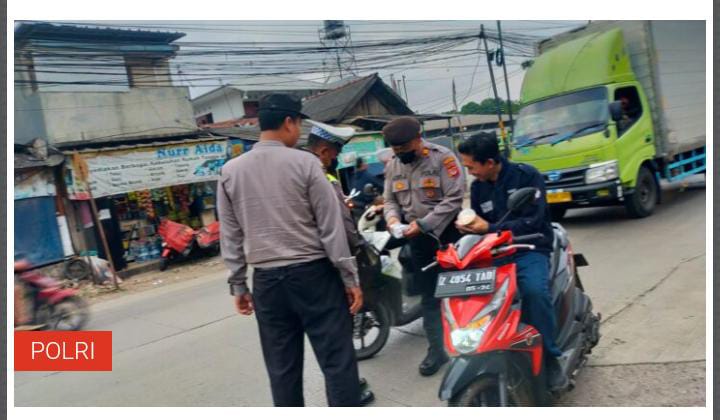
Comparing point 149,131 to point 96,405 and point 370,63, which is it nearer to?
point 370,63

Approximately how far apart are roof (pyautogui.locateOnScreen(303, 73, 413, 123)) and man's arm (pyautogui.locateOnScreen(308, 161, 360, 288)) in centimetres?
198

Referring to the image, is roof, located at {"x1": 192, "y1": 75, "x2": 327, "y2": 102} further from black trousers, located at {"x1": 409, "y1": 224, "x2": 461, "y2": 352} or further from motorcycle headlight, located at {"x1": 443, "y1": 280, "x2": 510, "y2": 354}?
motorcycle headlight, located at {"x1": 443, "y1": 280, "x2": 510, "y2": 354}

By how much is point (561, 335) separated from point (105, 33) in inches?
150

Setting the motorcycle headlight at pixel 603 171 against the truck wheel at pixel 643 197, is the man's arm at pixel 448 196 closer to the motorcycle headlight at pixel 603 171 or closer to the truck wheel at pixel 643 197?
the motorcycle headlight at pixel 603 171

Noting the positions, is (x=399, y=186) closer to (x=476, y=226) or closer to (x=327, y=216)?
(x=476, y=226)

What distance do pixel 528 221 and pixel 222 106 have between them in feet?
21.8

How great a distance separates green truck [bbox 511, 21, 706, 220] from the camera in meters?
6.20

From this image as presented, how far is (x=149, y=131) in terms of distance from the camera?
8266 mm

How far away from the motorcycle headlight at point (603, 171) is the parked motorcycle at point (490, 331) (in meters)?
4.09

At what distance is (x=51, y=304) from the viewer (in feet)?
13.9

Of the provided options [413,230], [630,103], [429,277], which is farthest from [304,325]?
[630,103]

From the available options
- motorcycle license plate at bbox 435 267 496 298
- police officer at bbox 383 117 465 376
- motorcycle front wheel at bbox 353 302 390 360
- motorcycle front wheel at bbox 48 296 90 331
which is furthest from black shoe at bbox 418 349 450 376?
motorcycle front wheel at bbox 48 296 90 331
